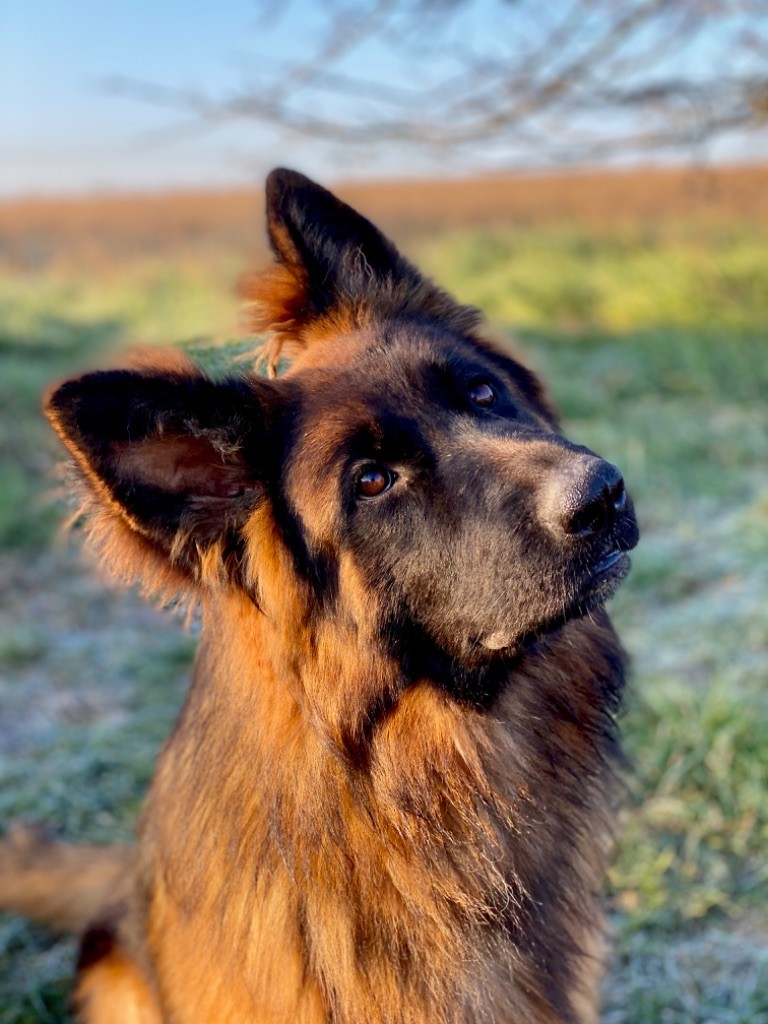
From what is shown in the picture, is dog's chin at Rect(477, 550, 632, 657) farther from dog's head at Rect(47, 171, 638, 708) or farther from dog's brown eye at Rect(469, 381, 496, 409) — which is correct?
dog's brown eye at Rect(469, 381, 496, 409)

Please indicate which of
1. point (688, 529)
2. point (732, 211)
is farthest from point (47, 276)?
point (688, 529)

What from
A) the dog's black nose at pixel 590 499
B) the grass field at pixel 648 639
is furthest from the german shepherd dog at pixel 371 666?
the grass field at pixel 648 639

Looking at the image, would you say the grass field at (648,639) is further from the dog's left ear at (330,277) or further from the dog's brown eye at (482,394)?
the dog's brown eye at (482,394)

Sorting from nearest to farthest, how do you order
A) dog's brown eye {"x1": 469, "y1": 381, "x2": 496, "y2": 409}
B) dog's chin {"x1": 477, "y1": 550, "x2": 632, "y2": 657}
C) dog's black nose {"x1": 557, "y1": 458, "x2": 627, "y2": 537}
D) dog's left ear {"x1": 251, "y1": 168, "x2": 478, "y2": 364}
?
dog's black nose {"x1": 557, "y1": 458, "x2": 627, "y2": 537} → dog's chin {"x1": 477, "y1": 550, "x2": 632, "y2": 657} → dog's brown eye {"x1": 469, "y1": 381, "x2": 496, "y2": 409} → dog's left ear {"x1": 251, "y1": 168, "x2": 478, "y2": 364}

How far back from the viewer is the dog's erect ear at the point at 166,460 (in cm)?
179

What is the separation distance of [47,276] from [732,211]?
13.7 m

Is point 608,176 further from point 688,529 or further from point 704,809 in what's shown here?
point 704,809

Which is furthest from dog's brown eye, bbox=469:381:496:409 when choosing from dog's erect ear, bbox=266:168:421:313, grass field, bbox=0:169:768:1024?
grass field, bbox=0:169:768:1024

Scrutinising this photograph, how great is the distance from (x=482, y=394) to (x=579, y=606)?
0.61 metres

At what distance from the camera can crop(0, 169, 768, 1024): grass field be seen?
11.1 feet

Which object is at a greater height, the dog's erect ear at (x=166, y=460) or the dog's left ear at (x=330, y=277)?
the dog's left ear at (x=330, y=277)

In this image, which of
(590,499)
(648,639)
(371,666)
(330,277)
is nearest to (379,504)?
(371,666)

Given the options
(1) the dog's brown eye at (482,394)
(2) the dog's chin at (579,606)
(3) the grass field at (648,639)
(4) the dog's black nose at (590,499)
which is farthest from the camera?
(3) the grass field at (648,639)

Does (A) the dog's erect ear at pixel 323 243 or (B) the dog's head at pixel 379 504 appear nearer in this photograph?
(B) the dog's head at pixel 379 504
